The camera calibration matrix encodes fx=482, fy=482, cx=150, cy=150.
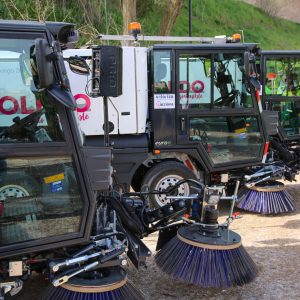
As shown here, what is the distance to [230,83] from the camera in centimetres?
637

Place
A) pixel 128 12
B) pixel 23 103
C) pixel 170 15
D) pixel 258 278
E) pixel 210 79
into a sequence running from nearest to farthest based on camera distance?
pixel 23 103
pixel 258 278
pixel 210 79
pixel 128 12
pixel 170 15

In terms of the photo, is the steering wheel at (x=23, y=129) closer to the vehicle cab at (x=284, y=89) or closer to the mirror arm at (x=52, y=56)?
the mirror arm at (x=52, y=56)

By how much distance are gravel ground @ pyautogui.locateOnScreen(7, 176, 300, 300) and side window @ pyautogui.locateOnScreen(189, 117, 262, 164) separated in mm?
1144

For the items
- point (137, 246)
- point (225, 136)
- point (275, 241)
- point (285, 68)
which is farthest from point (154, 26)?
point (137, 246)

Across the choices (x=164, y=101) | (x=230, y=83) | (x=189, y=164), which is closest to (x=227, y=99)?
(x=230, y=83)

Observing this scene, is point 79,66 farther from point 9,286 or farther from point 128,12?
point 128,12

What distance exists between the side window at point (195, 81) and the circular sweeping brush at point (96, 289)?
3.33 m

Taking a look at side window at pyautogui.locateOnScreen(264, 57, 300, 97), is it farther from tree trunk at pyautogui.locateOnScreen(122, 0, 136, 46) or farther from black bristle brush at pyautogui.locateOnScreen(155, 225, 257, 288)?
tree trunk at pyautogui.locateOnScreen(122, 0, 136, 46)

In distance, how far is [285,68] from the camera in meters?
7.74

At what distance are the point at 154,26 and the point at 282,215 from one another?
51.3 feet

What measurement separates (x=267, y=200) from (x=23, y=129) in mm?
4108

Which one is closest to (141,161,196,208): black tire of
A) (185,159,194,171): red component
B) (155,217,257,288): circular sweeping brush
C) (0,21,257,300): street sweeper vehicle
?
(185,159,194,171): red component

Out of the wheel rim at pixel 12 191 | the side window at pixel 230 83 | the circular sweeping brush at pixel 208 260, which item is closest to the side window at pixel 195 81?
the side window at pixel 230 83

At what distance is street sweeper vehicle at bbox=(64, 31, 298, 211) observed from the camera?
595 centimetres
